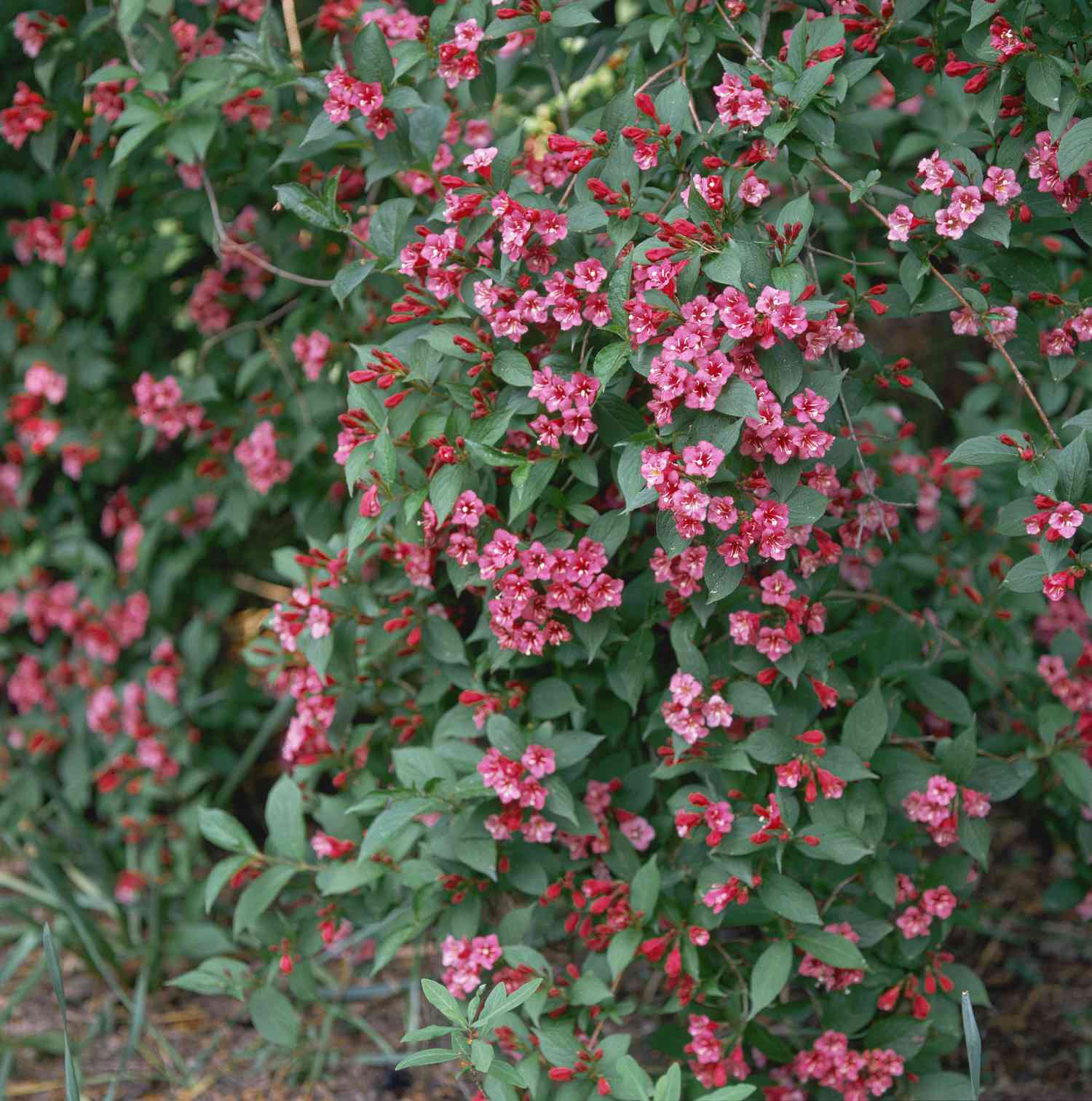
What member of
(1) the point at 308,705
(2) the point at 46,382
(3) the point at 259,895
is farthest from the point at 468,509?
(2) the point at 46,382

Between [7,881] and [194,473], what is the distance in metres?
1.09

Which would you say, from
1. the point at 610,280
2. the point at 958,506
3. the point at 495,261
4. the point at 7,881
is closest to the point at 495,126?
the point at 495,261

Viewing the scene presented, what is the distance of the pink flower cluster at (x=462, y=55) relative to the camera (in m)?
1.74

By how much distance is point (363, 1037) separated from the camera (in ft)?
8.29

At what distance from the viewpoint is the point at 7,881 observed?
2791 millimetres

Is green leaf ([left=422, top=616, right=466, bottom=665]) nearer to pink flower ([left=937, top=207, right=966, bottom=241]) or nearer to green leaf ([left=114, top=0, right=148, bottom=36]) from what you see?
pink flower ([left=937, top=207, right=966, bottom=241])

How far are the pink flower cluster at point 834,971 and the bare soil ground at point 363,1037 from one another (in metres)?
0.66

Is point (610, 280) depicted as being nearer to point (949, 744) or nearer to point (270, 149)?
point (949, 744)

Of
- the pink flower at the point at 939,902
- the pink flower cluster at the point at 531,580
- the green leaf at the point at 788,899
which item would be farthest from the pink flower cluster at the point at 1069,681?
the pink flower cluster at the point at 531,580

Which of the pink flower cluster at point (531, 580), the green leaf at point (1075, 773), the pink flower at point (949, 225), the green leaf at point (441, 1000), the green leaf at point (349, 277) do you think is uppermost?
the pink flower at point (949, 225)


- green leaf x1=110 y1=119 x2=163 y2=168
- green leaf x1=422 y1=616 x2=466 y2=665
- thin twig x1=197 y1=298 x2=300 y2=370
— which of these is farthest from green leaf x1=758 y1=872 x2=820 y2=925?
green leaf x1=110 y1=119 x2=163 y2=168

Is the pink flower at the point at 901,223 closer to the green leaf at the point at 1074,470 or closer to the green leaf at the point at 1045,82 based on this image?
the green leaf at the point at 1045,82

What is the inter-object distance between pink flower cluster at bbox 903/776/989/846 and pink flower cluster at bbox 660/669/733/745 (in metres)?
0.35

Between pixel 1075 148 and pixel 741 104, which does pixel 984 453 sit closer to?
pixel 1075 148
